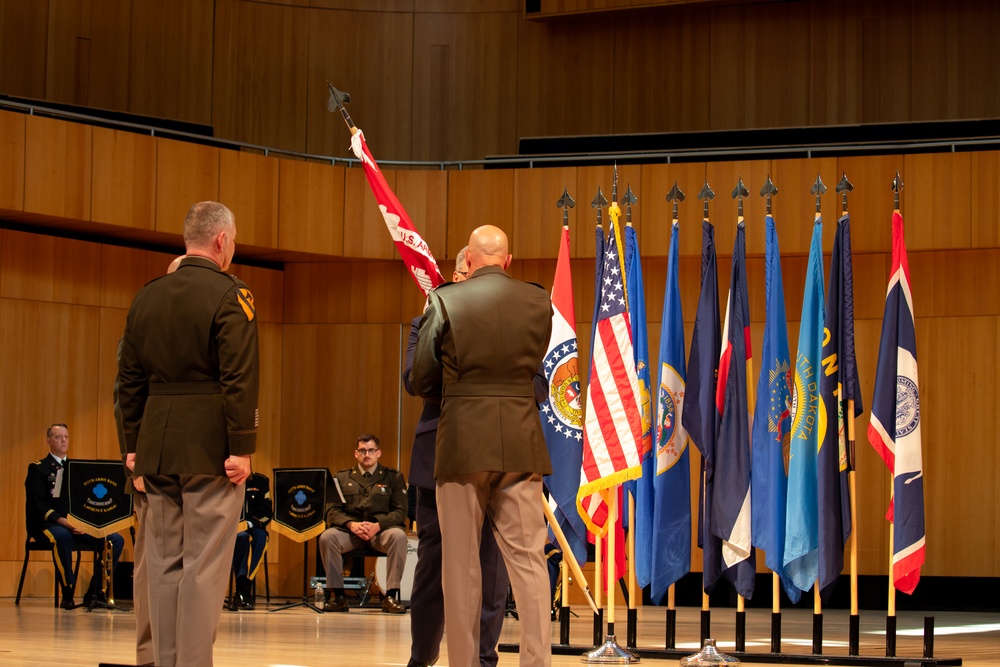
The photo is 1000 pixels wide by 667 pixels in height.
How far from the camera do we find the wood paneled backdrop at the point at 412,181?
1060 centimetres

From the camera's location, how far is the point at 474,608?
418 cm

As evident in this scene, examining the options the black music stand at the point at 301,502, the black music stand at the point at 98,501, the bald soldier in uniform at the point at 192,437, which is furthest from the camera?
the black music stand at the point at 301,502

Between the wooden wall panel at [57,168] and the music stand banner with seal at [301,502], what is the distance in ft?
8.86

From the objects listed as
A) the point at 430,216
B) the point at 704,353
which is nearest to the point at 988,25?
the point at 430,216

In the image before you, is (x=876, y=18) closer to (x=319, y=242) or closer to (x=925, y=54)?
(x=925, y=54)

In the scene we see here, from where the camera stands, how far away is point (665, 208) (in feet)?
36.8

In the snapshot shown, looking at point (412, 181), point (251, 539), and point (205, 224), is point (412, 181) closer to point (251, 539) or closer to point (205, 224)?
point (251, 539)

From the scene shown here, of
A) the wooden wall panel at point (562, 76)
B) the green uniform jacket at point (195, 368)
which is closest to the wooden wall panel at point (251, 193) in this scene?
the wooden wall panel at point (562, 76)

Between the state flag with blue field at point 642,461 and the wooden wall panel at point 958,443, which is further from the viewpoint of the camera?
the wooden wall panel at point 958,443

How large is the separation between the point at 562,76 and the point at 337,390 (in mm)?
4064

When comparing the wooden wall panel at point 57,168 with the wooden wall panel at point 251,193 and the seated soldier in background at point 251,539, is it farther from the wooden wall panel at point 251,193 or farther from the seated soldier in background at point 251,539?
the seated soldier in background at point 251,539

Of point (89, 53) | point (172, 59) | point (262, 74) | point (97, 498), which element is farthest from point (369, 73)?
point (97, 498)

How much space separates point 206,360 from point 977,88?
33.8ft

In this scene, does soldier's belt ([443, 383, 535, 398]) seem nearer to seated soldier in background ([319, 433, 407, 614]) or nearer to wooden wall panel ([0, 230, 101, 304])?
seated soldier in background ([319, 433, 407, 614])
